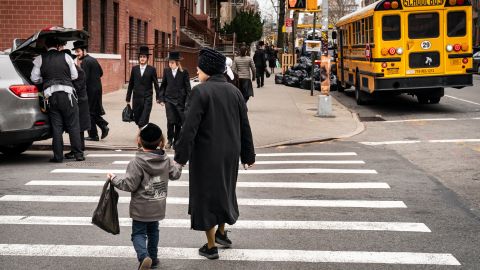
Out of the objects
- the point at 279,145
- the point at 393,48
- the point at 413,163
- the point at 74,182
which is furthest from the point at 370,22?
the point at 74,182

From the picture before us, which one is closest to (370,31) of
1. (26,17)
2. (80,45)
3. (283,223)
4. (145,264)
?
(80,45)

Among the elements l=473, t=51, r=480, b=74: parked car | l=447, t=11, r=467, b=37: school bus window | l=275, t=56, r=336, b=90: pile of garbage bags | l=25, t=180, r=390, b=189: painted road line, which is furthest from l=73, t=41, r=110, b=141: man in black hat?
l=473, t=51, r=480, b=74: parked car

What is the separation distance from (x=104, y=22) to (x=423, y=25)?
1121cm

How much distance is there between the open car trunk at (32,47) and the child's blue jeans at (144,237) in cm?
608

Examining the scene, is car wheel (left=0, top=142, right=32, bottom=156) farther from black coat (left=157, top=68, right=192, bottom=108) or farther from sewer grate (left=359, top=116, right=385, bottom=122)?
sewer grate (left=359, top=116, right=385, bottom=122)

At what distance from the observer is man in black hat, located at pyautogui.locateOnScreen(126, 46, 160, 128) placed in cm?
1305

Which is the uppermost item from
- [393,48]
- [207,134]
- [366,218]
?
[393,48]

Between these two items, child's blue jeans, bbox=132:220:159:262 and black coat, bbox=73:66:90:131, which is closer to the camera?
child's blue jeans, bbox=132:220:159:262

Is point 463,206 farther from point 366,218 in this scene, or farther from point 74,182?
point 74,182

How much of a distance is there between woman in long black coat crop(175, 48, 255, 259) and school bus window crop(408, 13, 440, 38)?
45.4ft

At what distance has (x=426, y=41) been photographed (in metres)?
18.9

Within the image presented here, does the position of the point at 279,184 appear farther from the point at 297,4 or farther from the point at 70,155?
the point at 297,4

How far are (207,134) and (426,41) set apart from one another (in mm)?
14256

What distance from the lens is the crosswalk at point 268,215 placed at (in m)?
6.09
